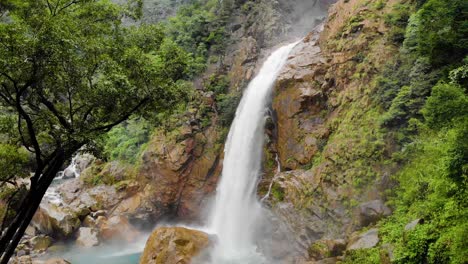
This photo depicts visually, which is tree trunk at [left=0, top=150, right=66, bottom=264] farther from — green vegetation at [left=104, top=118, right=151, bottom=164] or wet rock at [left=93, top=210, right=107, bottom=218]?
green vegetation at [left=104, top=118, right=151, bottom=164]

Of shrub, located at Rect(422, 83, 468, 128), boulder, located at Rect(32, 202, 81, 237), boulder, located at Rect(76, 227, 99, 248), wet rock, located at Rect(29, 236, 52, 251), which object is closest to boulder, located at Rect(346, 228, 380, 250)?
shrub, located at Rect(422, 83, 468, 128)

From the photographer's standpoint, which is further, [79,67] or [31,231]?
[31,231]

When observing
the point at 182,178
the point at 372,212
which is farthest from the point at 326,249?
the point at 182,178

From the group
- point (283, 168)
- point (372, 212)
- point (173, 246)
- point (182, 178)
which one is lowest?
point (372, 212)

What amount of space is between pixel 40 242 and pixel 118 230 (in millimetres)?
4774

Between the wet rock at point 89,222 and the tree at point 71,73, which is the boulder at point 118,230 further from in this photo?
the tree at point 71,73

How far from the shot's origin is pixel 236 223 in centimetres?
2022

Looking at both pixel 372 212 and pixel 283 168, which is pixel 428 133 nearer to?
pixel 372 212

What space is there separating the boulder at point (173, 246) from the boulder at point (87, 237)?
29.3 feet

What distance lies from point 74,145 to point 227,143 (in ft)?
48.5

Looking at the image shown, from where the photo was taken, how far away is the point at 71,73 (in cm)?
936

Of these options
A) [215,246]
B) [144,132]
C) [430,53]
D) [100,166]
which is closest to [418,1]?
[430,53]

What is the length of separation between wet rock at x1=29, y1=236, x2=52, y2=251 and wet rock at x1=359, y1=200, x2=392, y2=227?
64.5 feet

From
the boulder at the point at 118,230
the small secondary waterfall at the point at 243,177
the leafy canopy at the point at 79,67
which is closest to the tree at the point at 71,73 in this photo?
the leafy canopy at the point at 79,67
